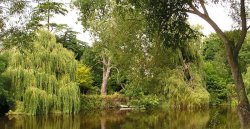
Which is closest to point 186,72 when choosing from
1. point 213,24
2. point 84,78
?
point 84,78

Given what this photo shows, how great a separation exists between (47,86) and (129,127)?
7433 mm

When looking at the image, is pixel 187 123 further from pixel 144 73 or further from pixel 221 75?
pixel 221 75

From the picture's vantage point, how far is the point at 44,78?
2233cm

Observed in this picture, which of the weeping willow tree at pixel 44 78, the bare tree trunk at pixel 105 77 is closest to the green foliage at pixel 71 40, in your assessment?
the bare tree trunk at pixel 105 77

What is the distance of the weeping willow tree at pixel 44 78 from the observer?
71.6ft

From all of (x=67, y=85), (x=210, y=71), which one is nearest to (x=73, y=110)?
(x=67, y=85)

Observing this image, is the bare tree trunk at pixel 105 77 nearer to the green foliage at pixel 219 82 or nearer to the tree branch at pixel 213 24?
the green foliage at pixel 219 82

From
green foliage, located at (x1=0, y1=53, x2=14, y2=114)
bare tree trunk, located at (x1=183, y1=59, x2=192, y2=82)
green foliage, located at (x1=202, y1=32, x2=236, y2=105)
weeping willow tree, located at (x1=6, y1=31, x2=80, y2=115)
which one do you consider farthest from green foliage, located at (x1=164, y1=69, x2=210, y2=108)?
green foliage, located at (x1=0, y1=53, x2=14, y2=114)

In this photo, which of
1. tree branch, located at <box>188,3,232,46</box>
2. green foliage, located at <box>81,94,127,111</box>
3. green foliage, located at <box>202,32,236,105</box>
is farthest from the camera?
green foliage, located at <box>202,32,236,105</box>

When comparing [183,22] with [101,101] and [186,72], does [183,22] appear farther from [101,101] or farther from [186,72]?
[101,101]

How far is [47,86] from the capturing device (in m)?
22.4

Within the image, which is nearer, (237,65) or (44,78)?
(237,65)

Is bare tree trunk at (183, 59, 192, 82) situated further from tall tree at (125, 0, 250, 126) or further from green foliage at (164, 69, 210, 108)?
tall tree at (125, 0, 250, 126)

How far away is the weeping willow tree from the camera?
71.6ft
